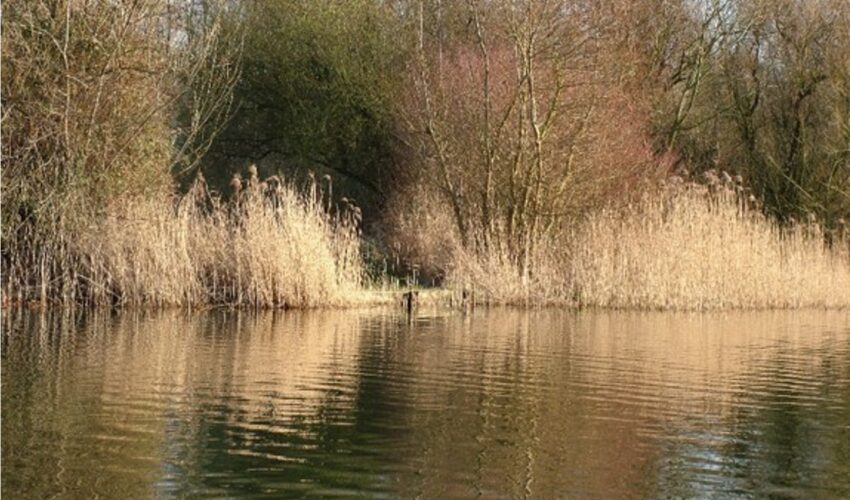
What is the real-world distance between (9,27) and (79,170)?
2.30 m

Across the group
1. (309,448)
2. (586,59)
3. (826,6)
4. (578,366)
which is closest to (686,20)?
(826,6)

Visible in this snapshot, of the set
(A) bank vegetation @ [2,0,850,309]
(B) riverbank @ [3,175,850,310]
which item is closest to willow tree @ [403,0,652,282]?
(A) bank vegetation @ [2,0,850,309]

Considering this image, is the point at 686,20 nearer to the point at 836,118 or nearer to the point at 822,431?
the point at 836,118

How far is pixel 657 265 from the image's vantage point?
855 inches

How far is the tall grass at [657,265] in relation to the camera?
21.6m

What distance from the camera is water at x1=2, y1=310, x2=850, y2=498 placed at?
7.93 meters

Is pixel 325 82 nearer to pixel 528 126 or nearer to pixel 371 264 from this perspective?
pixel 371 264

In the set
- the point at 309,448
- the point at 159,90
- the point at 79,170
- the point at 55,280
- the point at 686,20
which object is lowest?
the point at 309,448

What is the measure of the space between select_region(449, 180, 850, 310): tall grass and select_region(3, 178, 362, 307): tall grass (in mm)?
3514

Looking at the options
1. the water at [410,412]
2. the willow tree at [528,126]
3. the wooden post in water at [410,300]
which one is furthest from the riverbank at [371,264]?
the water at [410,412]

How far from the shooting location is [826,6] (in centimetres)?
3183

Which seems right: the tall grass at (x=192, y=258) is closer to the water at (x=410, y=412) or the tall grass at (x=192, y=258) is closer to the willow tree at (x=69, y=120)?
the willow tree at (x=69, y=120)

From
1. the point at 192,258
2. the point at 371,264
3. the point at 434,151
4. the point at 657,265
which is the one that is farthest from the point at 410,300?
the point at 434,151

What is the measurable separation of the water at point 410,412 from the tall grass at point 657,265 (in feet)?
14.5
